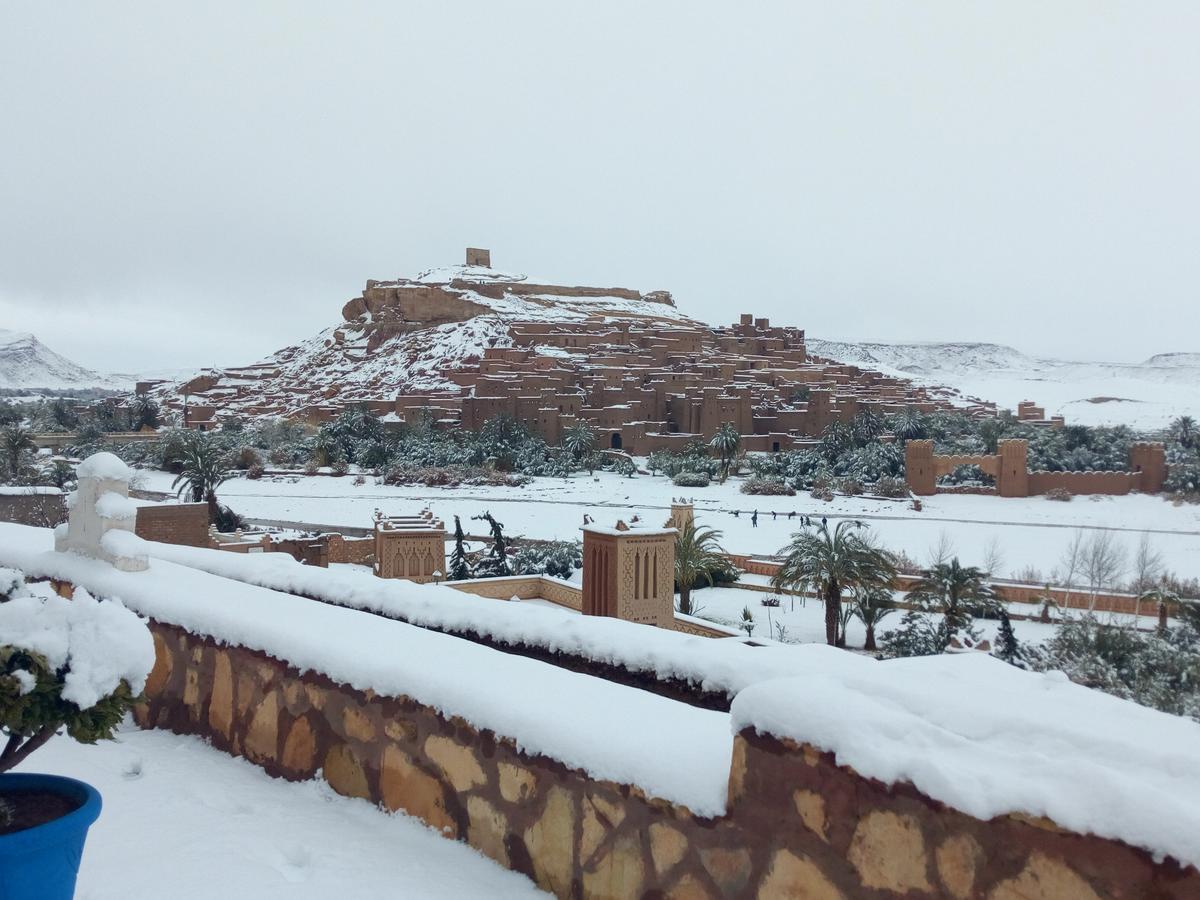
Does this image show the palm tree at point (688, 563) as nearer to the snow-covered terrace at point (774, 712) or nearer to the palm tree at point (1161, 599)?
the palm tree at point (1161, 599)

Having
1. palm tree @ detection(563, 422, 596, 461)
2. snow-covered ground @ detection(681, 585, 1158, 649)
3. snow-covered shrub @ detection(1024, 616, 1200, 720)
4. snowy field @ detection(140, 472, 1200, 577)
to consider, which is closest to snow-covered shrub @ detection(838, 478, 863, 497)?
snowy field @ detection(140, 472, 1200, 577)

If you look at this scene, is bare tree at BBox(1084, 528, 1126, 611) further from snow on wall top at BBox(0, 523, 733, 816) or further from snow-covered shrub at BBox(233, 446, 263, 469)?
snow-covered shrub at BBox(233, 446, 263, 469)

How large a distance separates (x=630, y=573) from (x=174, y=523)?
6882 mm

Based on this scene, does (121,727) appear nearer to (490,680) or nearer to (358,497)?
(490,680)

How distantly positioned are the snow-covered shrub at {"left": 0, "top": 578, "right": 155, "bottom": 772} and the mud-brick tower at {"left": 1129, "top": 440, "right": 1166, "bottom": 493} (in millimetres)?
44385

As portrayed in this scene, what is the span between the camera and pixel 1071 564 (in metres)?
25.7

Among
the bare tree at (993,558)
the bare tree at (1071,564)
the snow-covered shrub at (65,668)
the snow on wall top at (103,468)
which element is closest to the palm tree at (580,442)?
the bare tree at (993,558)

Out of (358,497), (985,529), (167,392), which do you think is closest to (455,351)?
(167,392)

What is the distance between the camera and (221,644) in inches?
155

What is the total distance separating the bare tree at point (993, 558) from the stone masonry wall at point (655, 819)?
24718mm

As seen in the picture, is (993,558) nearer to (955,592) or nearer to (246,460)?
(955,592)

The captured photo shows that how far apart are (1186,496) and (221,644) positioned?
4184 centimetres

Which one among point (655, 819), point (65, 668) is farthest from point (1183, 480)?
point (65, 668)

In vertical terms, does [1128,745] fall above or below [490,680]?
above
